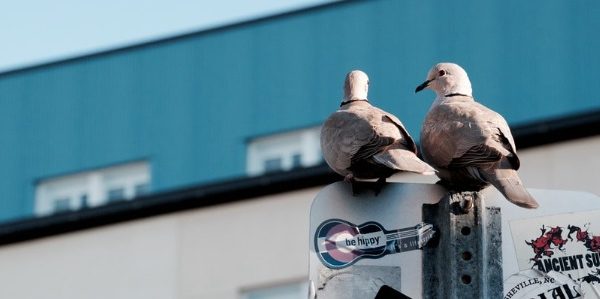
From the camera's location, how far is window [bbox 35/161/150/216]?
85.3 ft

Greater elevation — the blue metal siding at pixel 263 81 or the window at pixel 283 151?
the blue metal siding at pixel 263 81

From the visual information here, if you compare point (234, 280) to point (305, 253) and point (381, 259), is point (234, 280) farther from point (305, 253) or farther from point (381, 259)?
point (381, 259)

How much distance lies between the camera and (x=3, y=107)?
27.3m

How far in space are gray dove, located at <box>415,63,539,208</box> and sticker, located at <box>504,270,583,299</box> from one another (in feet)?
1.15

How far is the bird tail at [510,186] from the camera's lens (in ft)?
35.6

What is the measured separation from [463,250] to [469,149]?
0.80 m

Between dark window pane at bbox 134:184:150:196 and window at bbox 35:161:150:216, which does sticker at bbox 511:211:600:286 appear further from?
window at bbox 35:161:150:216

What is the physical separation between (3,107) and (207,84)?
289 centimetres

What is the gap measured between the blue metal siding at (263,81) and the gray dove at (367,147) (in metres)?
11.7

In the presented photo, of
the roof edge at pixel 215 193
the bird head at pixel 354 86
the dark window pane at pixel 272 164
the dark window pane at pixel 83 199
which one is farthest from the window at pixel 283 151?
the bird head at pixel 354 86

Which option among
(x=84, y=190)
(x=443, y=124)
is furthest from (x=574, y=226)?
(x=84, y=190)

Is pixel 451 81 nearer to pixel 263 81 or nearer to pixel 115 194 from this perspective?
pixel 263 81

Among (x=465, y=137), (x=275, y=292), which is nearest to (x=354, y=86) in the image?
(x=465, y=137)

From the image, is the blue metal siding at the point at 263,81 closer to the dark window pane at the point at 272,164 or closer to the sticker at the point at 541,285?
the dark window pane at the point at 272,164
